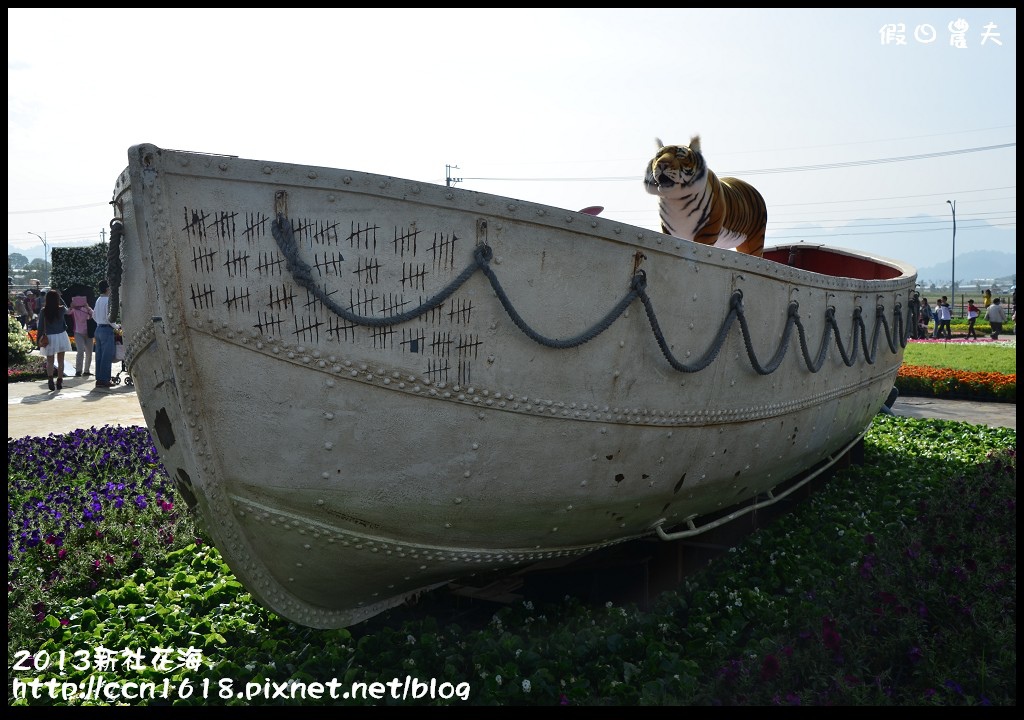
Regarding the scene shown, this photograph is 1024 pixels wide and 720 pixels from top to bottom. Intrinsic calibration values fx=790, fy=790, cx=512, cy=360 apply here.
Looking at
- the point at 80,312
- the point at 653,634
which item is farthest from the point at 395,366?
the point at 80,312

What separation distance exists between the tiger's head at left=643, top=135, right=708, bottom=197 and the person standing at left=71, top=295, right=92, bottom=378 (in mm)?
11115

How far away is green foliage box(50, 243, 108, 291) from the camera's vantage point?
2086cm

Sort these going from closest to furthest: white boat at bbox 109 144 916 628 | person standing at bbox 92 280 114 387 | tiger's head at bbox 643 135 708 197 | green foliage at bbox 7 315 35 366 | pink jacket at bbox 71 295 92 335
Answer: white boat at bbox 109 144 916 628, tiger's head at bbox 643 135 708 197, person standing at bbox 92 280 114 387, pink jacket at bbox 71 295 92 335, green foliage at bbox 7 315 35 366

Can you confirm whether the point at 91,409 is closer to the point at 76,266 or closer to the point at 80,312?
the point at 80,312

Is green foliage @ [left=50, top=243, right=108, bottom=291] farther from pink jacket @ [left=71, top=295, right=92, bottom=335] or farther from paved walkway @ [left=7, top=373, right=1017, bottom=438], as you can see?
paved walkway @ [left=7, top=373, right=1017, bottom=438]

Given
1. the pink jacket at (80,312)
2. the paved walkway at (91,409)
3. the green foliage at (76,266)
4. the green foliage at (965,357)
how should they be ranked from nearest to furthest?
the paved walkway at (91,409), the pink jacket at (80,312), the green foliage at (965,357), the green foliage at (76,266)

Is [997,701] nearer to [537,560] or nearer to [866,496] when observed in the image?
[537,560]

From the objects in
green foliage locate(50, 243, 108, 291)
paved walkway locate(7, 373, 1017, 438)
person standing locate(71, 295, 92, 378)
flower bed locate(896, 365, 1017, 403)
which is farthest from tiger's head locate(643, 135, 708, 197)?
green foliage locate(50, 243, 108, 291)

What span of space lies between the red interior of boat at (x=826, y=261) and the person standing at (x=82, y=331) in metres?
10.8

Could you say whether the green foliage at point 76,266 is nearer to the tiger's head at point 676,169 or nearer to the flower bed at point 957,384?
the flower bed at point 957,384

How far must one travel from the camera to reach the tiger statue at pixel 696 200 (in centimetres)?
508

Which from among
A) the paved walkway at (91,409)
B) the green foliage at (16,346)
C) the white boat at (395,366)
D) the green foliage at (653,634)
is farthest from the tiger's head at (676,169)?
the green foliage at (16,346)

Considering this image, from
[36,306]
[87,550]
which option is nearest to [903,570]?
[87,550]

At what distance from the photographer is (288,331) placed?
110 inches
